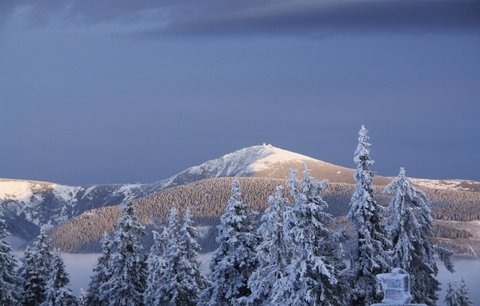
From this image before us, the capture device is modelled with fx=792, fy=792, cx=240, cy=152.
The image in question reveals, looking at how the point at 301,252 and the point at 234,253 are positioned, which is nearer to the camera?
the point at 301,252

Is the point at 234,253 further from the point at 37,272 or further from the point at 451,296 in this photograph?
the point at 451,296

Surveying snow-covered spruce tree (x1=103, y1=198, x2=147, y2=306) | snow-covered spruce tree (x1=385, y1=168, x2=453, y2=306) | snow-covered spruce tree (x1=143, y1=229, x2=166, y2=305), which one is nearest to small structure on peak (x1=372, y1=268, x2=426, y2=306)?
snow-covered spruce tree (x1=385, y1=168, x2=453, y2=306)

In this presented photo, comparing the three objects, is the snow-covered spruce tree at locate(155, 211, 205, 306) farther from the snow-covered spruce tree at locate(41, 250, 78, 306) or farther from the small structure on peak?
the small structure on peak

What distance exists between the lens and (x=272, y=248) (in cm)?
3600

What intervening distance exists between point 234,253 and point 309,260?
8.86 m

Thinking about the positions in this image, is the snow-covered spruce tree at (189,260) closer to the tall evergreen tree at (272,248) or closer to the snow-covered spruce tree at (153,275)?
the snow-covered spruce tree at (153,275)

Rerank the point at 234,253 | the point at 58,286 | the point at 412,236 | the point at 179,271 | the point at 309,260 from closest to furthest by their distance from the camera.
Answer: the point at 309,260, the point at 412,236, the point at 234,253, the point at 179,271, the point at 58,286

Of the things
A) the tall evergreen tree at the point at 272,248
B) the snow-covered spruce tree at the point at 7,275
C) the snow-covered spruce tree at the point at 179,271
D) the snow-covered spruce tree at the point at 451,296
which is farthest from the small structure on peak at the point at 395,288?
the snow-covered spruce tree at the point at 451,296

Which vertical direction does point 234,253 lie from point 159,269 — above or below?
above

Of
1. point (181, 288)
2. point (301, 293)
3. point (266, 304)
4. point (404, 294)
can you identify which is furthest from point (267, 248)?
point (404, 294)

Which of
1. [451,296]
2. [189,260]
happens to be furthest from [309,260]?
[451,296]

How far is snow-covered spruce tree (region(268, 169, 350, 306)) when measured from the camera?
3228cm

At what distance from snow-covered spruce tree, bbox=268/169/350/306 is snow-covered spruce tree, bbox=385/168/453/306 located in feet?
10.5

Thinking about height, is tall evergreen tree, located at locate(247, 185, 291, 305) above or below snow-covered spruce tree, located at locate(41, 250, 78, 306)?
above
